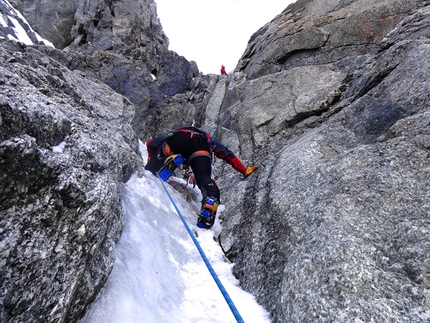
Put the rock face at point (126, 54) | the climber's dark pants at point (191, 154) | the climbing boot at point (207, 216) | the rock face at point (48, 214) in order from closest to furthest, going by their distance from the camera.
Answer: the rock face at point (48, 214), the climbing boot at point (207, 216), the climber's dark pants at point (191, 154), the rock face at point (126, 54)

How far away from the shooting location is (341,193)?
3.96 meters

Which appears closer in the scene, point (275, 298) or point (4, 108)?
point (4, 108)

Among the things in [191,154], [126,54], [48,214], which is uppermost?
[126,54]

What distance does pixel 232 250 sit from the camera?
16.2 ft

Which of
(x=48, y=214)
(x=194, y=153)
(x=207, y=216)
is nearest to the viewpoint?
(x=48, y=214)

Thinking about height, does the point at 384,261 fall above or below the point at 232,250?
above

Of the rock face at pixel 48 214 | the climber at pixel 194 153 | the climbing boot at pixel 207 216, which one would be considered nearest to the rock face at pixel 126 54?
the climber at pixel 194 153

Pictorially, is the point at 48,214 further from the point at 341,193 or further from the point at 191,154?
the point at 191,154

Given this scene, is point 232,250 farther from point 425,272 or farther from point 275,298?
point 425,272

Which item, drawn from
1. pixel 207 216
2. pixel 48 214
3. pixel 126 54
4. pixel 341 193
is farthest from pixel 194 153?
pixel 126 54

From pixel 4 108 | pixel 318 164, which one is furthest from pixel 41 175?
pixel 318 164

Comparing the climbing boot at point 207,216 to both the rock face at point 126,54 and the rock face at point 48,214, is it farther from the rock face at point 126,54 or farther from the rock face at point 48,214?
the rock face at point 126,54

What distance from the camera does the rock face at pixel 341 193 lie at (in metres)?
2.79

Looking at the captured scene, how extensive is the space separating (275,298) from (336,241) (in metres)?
1.03
